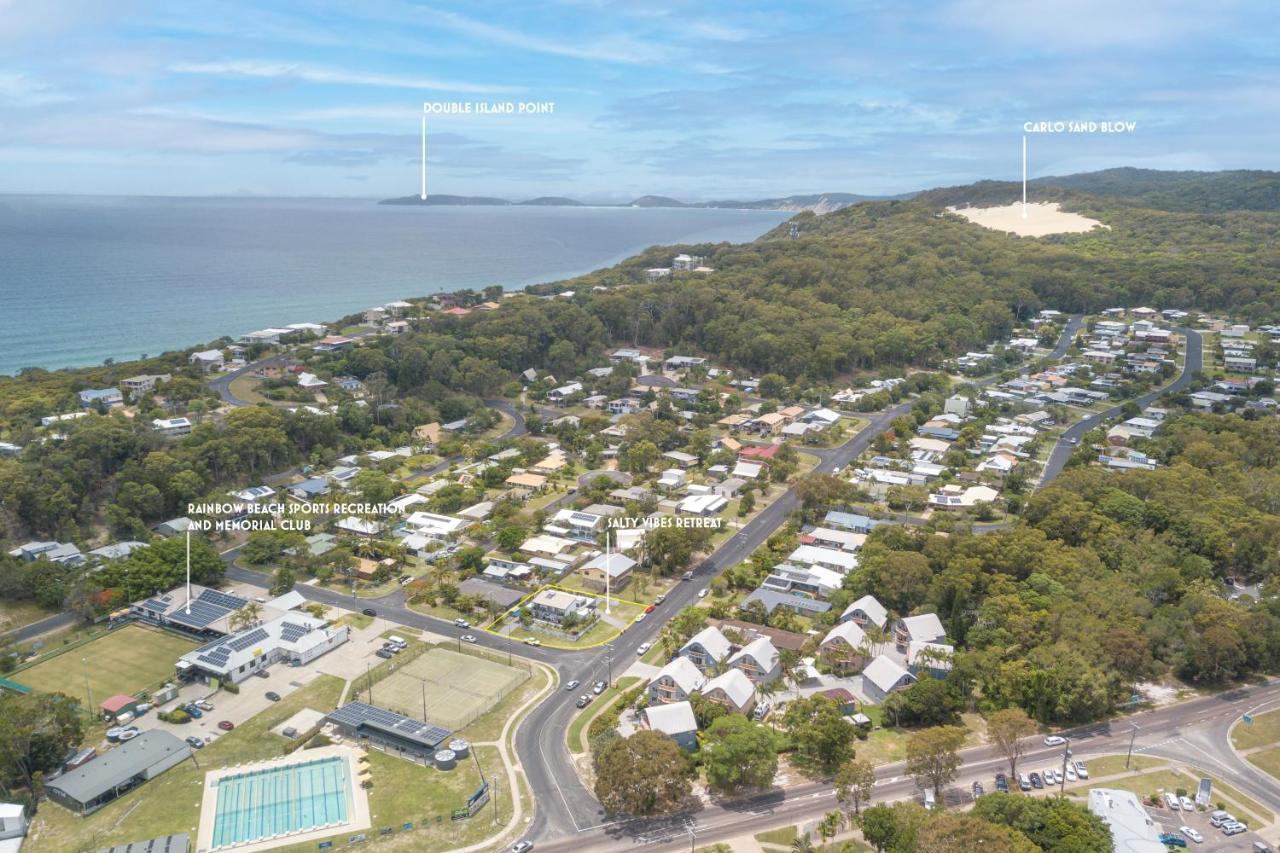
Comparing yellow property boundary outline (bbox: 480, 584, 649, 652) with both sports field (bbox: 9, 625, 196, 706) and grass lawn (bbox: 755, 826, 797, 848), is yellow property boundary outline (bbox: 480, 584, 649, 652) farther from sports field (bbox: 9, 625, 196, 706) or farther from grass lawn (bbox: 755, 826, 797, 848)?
sports field (bbox: 9, 625, 196, 706)

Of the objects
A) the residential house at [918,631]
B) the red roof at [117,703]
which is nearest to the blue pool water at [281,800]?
the red roof at [117,703]

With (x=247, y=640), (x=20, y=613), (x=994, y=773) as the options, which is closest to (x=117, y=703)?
(x=247, y=640)

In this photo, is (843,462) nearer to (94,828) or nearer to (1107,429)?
(1107,429)

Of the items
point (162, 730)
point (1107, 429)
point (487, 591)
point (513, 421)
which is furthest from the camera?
point (513, 421)

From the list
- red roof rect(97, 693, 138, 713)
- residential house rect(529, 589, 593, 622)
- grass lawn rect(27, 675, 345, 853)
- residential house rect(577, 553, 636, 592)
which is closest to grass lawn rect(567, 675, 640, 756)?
residential house rect(529, 589, 593, 622)

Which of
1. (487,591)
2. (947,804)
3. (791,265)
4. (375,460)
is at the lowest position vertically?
(947,804)

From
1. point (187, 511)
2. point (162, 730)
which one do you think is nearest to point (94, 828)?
point (162, 730)
